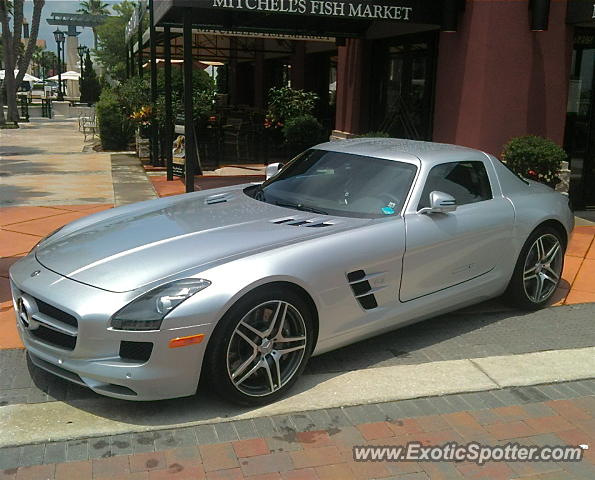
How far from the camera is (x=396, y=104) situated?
12.0 metres

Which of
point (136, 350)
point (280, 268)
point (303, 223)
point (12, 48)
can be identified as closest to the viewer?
point (136, 350)

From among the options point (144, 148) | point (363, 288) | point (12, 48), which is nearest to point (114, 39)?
point (12, 48)

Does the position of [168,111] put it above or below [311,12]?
below

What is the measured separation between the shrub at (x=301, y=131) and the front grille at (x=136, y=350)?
33.7 ft

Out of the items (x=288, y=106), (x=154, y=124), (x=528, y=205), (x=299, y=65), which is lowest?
(x=528, y=205)

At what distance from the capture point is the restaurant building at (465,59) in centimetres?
904

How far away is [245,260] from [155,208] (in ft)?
4.98

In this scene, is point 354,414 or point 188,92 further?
point 188,92

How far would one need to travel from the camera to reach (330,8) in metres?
8.79

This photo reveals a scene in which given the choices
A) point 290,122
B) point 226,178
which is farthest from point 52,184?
point 290,122

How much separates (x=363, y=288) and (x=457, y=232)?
3.29 ft

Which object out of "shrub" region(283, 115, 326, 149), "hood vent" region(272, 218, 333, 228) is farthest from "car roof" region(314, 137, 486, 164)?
"shrub" region(283, 115, 326, 149)

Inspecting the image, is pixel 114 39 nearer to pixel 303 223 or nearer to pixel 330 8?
pixel 330 8

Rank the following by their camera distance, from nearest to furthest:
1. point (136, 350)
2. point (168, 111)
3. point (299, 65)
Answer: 1. point (136, 350)
2. point (168, 111)
3. point (299, 65)
